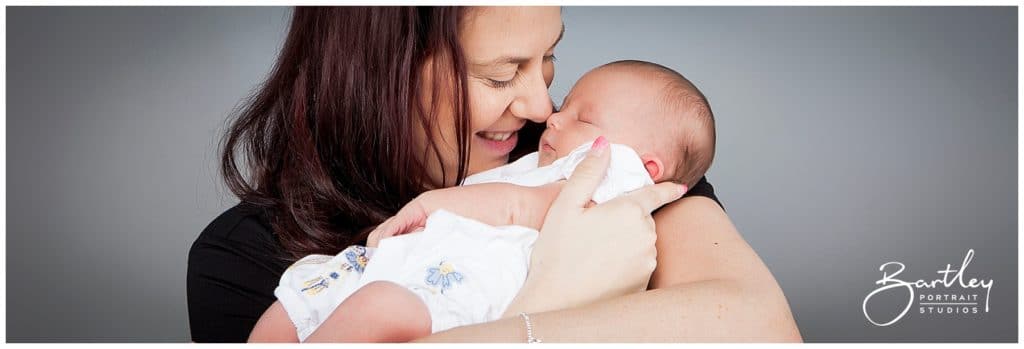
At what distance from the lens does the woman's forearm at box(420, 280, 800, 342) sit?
5.89ft

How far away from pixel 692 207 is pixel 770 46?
67.3 inches

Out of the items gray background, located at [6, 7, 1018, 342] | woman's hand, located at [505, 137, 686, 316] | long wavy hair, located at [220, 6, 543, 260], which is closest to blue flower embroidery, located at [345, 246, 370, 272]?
long wavy hair, located at [220, 6, 543, 260]

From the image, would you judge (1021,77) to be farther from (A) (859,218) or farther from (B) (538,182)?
(B) (538,182)

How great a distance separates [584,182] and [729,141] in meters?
1.85

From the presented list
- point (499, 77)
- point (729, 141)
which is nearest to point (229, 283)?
point (499, 77)

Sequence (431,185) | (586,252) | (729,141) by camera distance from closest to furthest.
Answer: (586,252)
(431,185)
(729,141)

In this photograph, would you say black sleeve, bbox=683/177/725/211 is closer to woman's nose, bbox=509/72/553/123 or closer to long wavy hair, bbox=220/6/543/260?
woman's nose, bbox=509/72/553/123

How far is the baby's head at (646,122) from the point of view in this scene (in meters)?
2.39

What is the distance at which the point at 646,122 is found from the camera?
7.86ft

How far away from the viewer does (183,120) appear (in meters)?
3.57

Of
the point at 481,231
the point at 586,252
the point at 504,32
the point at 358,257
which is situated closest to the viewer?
the point at 586,252

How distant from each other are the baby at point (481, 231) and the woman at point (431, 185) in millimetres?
70

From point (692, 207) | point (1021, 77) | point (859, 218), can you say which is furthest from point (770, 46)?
point (692, 207)

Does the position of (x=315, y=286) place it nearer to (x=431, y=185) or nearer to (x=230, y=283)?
(x=230, y=283)
